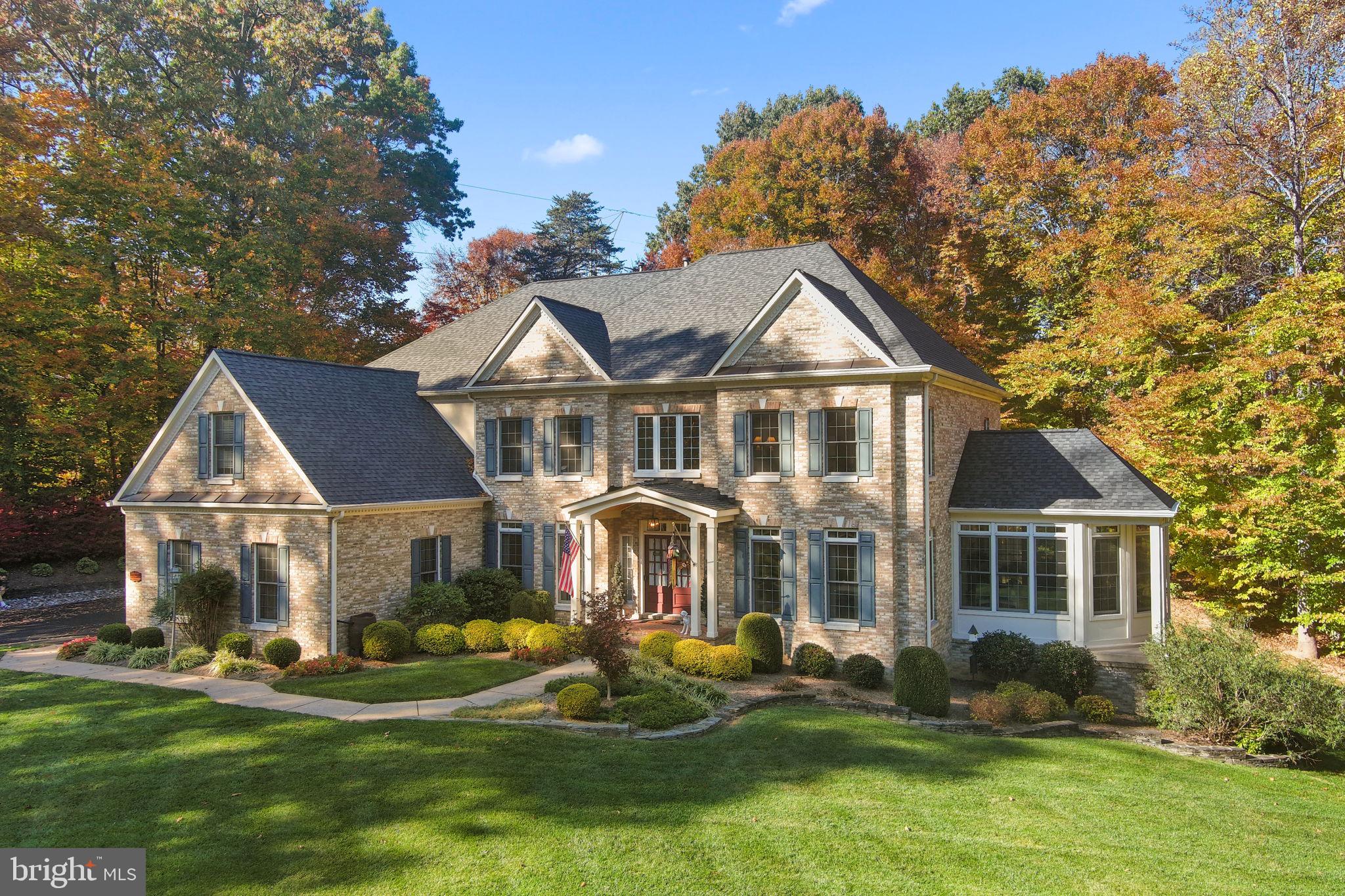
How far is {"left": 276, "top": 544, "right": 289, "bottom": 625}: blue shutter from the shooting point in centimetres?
1828

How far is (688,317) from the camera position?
2311 cm

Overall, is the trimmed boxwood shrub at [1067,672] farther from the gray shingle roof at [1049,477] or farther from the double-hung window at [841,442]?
the double-hung window at [841,442]

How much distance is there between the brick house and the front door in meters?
0.06

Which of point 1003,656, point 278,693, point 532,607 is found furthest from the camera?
point 532,607

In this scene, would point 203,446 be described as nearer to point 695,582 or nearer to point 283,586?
point 283,586

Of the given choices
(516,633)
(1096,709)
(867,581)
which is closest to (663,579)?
(516,633)

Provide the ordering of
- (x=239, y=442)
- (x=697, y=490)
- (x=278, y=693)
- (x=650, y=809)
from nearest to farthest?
(x=650, y=809), (x=278, y=693), (x=239, y=442), (x=697, y=490)

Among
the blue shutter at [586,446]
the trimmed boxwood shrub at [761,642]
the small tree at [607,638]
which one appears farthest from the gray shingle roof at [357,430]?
the trimmed boxwood shrub at [761,642]

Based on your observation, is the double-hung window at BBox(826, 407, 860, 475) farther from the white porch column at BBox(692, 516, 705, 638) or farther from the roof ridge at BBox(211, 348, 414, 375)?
the roof ridge at BBox(211, 348, 414, 375)

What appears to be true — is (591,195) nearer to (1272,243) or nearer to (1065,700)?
(1272,243)

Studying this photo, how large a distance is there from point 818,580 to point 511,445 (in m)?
9.84

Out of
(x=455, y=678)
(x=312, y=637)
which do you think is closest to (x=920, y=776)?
(x=455, y=678)

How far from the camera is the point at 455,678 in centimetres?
1608

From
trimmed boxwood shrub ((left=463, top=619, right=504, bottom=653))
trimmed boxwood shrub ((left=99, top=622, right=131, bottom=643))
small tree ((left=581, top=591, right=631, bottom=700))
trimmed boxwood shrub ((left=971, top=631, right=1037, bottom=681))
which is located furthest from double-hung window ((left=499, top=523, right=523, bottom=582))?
trimmed boxwood shrub ((left=971, top=631, right=1037, bottom=681))
